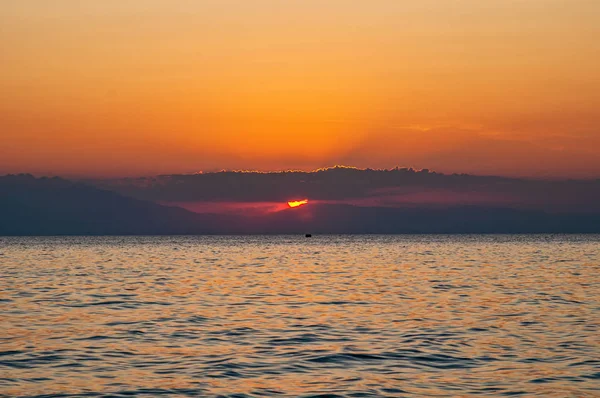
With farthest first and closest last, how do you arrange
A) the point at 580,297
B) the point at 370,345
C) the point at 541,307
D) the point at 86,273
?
1. the point at 86,273
2. the point at 580,297
3. the point at 541,307
4. the point at 370,345

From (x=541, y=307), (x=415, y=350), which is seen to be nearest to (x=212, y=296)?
(x=541, y=307)

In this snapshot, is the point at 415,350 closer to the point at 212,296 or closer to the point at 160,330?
the point at 160,330

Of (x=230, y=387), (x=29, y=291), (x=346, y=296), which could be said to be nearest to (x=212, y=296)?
(x=346, y=296)

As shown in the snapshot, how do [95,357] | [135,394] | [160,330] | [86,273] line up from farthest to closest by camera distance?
[86,273]
[160,330]
[95,357]
[135,394]

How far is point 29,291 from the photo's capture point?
1987 inches

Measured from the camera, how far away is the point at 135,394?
2061cm

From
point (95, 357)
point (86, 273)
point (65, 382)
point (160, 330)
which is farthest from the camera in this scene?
point (86, 273)

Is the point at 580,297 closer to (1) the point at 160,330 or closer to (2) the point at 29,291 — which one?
(1) the point at 160,330

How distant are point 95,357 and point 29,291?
26748mm

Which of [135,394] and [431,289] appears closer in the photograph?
[135,394]

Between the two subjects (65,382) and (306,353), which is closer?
(65,382)

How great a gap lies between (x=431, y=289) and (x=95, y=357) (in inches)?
1189

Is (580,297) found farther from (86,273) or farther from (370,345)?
(86,273)

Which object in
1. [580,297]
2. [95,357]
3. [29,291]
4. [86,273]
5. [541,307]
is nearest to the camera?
[95,357]
